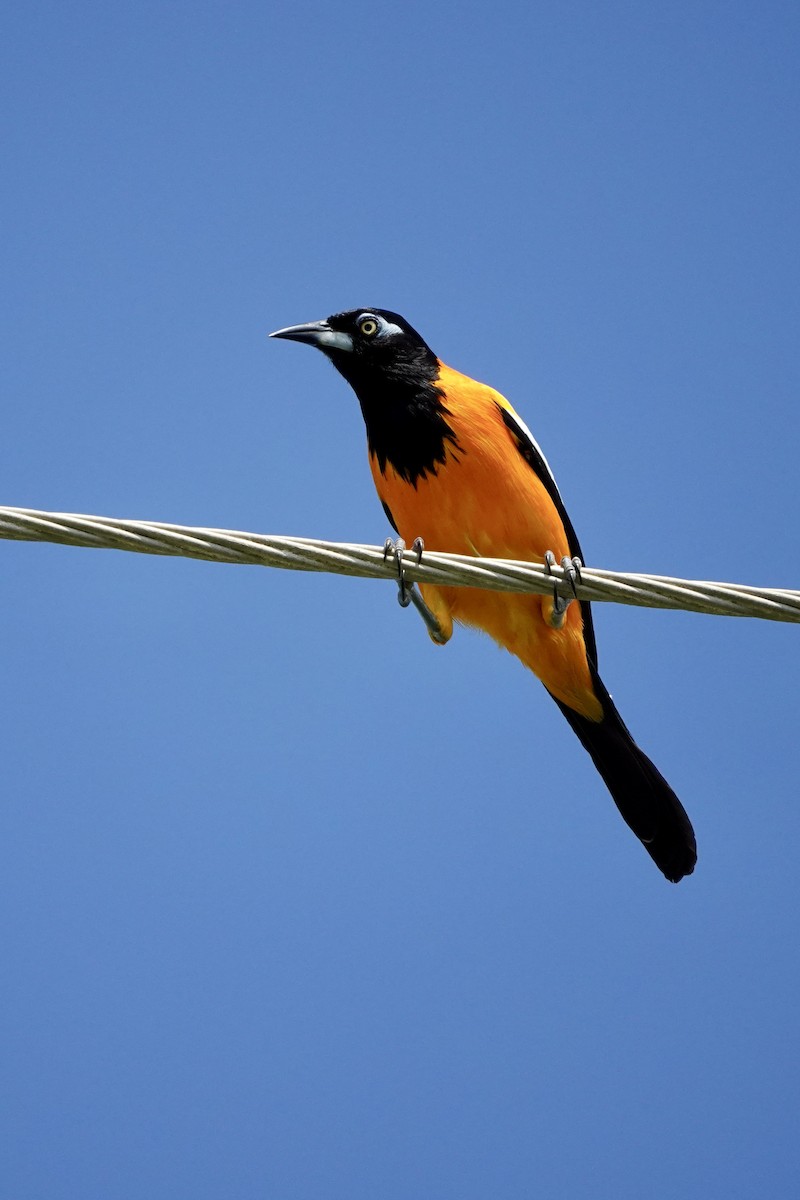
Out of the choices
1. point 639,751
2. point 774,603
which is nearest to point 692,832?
point 639,751

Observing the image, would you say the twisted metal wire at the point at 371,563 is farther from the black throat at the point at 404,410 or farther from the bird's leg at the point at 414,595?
the black throat at the point at 404,410

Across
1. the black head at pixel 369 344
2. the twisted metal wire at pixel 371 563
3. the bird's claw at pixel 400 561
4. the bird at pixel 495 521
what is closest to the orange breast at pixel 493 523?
the bird at pixel 495 521

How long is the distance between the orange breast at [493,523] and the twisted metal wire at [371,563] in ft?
4.58

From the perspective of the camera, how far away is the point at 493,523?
16.9 ft

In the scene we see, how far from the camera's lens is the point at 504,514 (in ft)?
16.8

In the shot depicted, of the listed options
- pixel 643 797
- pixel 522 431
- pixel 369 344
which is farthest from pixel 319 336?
pixel 643 797

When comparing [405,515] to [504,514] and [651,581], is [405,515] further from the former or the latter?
[651,581]

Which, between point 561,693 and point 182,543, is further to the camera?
point 561,693

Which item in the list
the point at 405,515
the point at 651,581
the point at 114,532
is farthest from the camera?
the point at 405,515

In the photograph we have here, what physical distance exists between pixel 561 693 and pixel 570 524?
2.54 ft

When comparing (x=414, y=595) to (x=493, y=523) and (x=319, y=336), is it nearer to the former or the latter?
(x=493, y=523)

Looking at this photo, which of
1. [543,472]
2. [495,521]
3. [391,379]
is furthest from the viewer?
[391,379]

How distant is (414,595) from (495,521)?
33.2 inches

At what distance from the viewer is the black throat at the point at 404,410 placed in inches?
209
